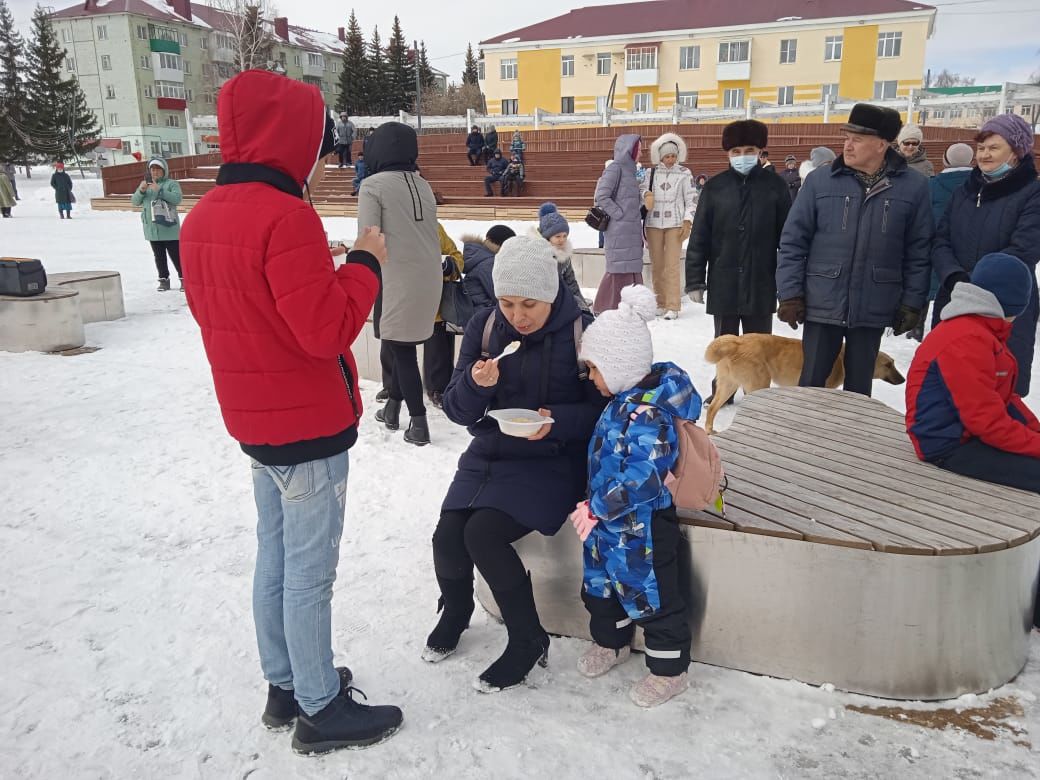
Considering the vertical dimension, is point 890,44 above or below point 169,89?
below

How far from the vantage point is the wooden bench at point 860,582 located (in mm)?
2398

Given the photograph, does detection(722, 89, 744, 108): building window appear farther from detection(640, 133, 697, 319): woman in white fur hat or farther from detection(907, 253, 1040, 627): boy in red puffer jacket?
detection(907, 253, 1040, 627): boy in red puffer jacket

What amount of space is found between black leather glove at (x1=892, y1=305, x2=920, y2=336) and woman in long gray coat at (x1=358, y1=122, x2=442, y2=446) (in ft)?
8.69

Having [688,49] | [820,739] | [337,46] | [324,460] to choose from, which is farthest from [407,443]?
[337,46]

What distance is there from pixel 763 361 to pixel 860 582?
2697 millimetres

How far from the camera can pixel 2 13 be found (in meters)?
49.1

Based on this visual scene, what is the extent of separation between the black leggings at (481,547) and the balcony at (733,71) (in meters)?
40.9

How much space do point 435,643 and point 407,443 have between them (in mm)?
2277

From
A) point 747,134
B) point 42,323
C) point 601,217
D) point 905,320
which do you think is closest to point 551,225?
point 747,134

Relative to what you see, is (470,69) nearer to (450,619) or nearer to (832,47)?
(832,47)

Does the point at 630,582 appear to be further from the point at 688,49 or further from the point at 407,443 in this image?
the point at 688,49

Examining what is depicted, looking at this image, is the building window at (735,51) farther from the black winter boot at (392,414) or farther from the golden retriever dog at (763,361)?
the black winter boot at (392,414)

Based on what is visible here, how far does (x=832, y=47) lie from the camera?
37250mm

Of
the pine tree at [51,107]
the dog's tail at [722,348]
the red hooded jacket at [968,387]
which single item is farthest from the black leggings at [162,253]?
the pine tree at [51,107]
